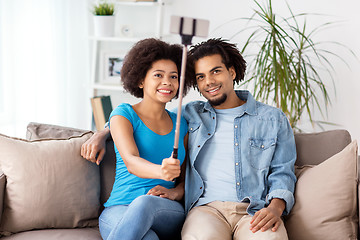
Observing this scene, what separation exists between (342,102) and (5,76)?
7.27ft

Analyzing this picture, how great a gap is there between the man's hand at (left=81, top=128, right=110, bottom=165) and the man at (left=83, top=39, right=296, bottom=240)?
14.6 inches

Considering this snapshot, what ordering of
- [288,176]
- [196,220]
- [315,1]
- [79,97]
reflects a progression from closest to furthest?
[196,220]
[288,176]
[315,1]
[79,97]

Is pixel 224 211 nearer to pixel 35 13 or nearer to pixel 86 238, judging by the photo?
pixel 86 238

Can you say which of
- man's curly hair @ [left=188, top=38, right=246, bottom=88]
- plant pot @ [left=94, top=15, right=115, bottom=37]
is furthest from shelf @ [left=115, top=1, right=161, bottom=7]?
man's curly hair @ [left=188, top=38, right=246, bottom=88]

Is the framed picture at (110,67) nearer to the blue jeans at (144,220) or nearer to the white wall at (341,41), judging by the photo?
the white wall at (341,41)

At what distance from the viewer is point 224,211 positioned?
1756mm

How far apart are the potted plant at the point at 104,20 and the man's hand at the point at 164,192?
1.77 m

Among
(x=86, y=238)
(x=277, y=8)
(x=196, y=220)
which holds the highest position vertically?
(x=277, y=8)

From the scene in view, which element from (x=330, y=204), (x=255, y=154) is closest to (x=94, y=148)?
(x=255, y=154)

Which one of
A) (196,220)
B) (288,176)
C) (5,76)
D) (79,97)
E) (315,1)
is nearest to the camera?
(196,220)

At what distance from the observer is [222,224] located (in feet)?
5.55

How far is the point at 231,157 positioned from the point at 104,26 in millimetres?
1787

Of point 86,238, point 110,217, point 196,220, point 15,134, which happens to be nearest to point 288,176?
point 196,220

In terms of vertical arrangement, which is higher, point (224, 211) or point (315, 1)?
point (315, 1)
